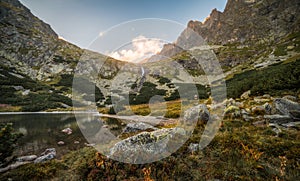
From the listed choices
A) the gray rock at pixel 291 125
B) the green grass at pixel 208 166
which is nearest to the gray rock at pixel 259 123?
the gray rock at pixel 291 125

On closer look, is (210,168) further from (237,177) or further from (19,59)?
(19,59)

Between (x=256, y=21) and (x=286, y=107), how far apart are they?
184925 millimetres

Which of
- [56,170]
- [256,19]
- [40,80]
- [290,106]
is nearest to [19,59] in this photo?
[40,80]

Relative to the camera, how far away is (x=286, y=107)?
1265 cm

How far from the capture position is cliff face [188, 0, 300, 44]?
131500 mm

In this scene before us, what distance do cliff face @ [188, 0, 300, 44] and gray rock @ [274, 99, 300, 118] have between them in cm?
13577

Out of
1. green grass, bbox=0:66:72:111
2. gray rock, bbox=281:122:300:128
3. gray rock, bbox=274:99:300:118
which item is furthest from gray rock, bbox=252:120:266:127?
green grass, bbox=0:66:72:111

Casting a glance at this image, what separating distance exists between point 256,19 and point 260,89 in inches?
6950

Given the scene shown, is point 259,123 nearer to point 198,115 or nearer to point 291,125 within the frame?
point 291,125

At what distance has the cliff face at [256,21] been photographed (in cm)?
13150

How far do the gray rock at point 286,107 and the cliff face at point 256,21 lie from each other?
135771mm

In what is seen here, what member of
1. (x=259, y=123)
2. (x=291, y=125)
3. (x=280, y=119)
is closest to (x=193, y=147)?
(x=259, y=123)

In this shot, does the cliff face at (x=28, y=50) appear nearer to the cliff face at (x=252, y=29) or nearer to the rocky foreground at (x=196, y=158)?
the rocky foreground at (x=196, y=158)

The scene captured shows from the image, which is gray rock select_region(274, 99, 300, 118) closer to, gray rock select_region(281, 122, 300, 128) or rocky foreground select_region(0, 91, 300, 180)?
gray rock select_region(281, 122, 300, 128)
